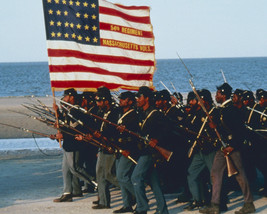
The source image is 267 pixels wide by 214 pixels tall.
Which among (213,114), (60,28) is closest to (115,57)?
(60,28)

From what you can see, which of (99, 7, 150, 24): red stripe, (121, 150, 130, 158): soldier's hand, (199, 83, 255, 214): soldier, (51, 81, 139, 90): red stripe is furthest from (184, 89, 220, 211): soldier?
(99, 7, 150, 24): red stripe

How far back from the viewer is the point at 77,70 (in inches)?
402

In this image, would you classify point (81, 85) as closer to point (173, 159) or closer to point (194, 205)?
point (173, 159)

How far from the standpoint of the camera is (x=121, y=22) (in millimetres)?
10992

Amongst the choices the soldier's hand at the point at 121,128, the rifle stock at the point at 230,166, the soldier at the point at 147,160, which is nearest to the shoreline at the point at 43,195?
the soldier at the point at 147,160

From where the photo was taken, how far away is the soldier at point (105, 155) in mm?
9078

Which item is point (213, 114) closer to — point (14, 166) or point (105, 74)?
point (105, 74)

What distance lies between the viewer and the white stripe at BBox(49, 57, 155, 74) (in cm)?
1000

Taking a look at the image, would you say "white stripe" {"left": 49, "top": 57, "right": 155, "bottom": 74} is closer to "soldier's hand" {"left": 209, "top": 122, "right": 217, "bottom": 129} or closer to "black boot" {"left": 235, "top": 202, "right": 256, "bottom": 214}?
"soldier's hand" {"left": 209, "top": 122, "right": 217, "bottom": 129}

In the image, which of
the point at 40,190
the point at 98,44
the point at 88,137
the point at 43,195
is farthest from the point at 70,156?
the point at 98,44

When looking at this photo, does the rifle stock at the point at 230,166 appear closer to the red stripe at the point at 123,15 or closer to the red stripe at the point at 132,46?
the red stripe at the point at 132,46

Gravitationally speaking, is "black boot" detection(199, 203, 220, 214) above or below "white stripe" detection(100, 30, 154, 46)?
below

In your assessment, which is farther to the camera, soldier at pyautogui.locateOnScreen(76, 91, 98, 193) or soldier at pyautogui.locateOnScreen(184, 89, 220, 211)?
soldier at pyautogui.locateOnScreen(76, 91, 98, 193)

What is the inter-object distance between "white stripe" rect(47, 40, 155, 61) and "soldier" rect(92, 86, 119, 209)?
4.47 feet
